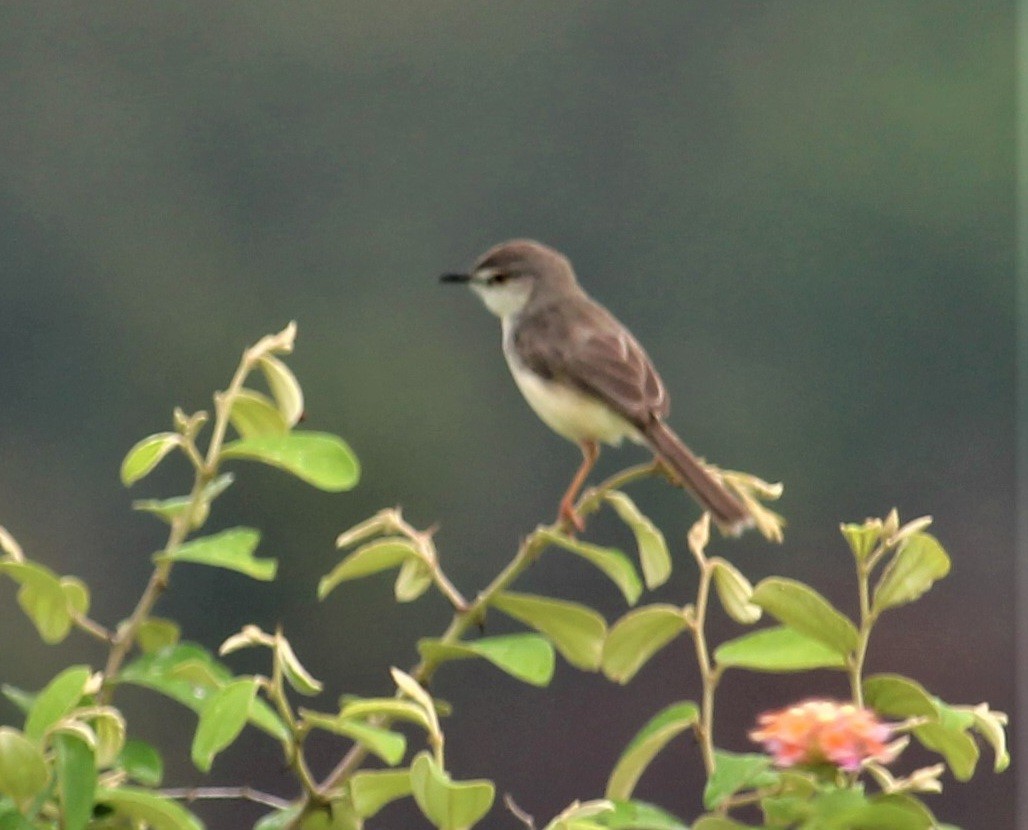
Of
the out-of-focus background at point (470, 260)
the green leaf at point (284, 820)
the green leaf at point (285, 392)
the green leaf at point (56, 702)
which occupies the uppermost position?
the green leaf at point (285, 392)

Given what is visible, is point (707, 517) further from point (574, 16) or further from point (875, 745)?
point (574, 16)

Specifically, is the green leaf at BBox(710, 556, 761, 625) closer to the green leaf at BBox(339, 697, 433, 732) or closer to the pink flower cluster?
the pink flower cluster

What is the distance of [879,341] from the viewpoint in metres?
17.9

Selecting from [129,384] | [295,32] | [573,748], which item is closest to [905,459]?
[573,748]

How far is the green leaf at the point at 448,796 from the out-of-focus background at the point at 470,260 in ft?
37.5

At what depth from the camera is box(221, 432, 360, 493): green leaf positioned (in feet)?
4.33

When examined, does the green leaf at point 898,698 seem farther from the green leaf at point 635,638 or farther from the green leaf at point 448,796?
the green leaf at point 448,796

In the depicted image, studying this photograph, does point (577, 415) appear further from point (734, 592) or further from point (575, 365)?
point (734, 592)

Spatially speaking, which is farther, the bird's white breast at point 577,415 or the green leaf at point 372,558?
the bird's white breast at point 577,415

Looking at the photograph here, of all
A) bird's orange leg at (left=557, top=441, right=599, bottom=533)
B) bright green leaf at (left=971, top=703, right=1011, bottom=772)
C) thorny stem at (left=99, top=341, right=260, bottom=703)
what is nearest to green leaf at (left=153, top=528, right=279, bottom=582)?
thorny stem at (left=99, top=341, right=260, bottom=703)

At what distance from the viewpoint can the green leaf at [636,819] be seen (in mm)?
1193

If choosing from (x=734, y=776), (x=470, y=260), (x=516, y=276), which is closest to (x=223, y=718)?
(x=734, y=776)

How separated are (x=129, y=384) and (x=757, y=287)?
239 inches

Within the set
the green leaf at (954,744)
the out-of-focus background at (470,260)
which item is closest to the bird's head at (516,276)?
the green leaf at (954,744)
